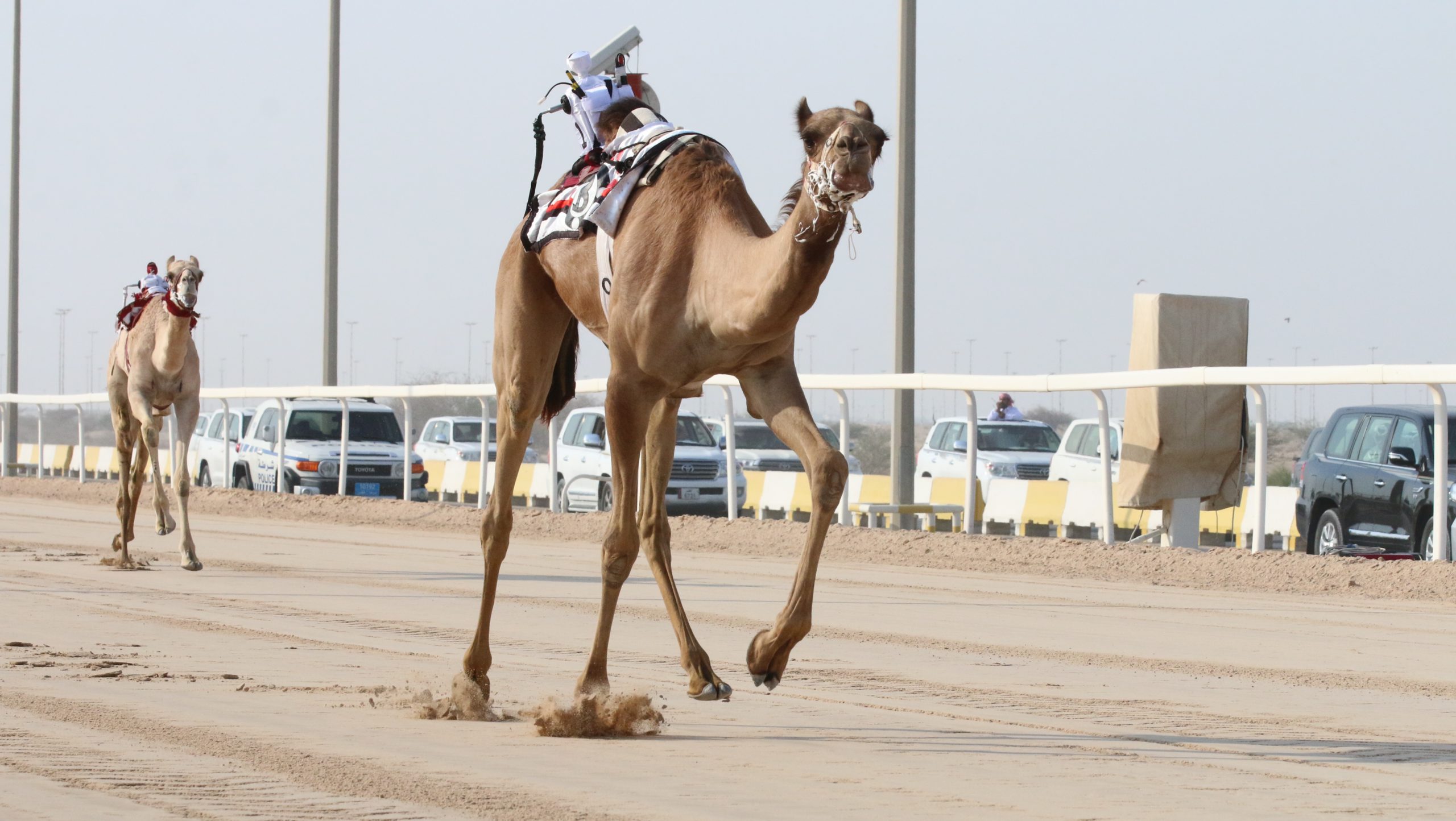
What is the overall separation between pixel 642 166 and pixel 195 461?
30.1 meters

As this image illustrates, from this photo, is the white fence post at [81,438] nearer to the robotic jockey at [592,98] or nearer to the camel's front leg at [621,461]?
the robotic jockey at [592,98]

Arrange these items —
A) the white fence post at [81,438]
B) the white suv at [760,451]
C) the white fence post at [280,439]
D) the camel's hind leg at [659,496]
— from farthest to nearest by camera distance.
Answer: the white suv at [760,451], the white fence post at [81,438], the white fence post at [280,439], the camel's hind leg at [659,496]

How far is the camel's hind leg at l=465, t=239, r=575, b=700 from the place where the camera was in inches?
345

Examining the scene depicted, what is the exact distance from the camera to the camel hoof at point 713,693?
759cm

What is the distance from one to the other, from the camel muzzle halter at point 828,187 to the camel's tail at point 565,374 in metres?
2.91

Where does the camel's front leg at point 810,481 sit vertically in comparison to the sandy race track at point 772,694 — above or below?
above

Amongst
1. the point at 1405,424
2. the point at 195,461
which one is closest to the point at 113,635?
the point at 1405,424

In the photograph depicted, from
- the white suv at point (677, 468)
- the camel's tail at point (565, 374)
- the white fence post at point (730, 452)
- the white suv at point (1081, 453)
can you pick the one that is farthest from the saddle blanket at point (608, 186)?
the white suv at point (1081, 453)

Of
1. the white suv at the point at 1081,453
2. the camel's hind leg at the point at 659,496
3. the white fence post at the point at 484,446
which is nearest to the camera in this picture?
the camel's hind leg at the point at 659,496

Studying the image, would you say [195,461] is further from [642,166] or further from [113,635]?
[642,166]

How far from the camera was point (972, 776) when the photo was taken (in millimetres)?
6402

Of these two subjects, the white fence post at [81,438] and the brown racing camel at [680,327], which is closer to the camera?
the brown racing camel at [680,327]

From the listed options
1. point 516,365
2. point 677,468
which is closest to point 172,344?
point 516,365

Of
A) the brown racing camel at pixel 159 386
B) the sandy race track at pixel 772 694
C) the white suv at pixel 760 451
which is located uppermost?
the brown racing camel at pixel 159 386
